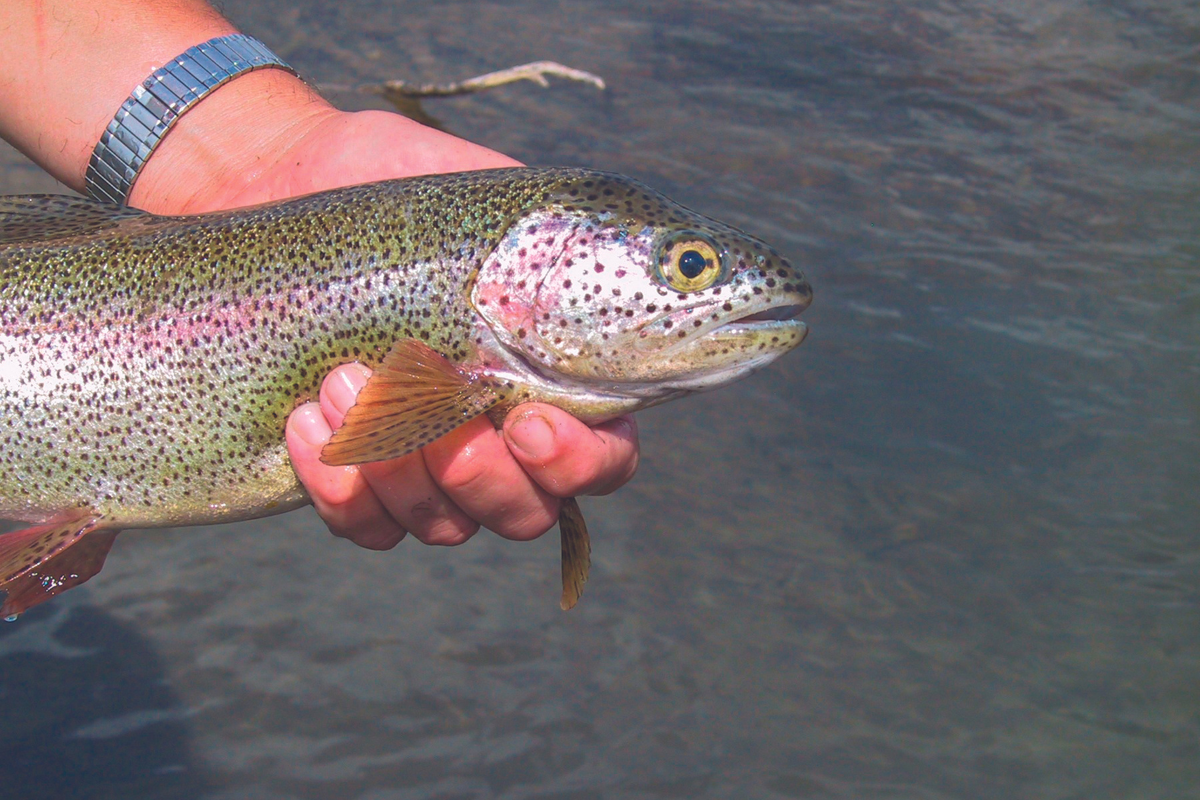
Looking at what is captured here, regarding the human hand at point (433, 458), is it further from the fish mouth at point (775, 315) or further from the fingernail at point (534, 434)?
the fish mouth at point (775, 315)

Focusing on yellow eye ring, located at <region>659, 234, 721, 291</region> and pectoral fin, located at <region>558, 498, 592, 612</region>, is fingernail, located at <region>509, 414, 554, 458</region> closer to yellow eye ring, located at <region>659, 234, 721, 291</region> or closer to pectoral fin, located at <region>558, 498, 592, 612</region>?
pectoral fin, located at <region>558, 498, 592, 612</region>

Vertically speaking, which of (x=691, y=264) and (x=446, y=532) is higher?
(x=691, y=264)

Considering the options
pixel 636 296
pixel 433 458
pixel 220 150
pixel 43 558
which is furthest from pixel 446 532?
pixel 220 150

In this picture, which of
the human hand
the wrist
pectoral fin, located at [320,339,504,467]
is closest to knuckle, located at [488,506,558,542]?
the human hand

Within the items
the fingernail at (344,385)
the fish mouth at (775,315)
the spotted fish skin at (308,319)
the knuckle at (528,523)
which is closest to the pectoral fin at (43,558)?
the spotted fish skin at (308,319)

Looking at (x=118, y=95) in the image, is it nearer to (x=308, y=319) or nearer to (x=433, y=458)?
(x=308, y=319)

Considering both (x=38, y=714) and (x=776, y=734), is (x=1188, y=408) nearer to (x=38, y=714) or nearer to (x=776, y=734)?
(x=776, y=734)

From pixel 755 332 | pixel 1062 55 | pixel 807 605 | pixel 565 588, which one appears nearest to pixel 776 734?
pixel 807 605
